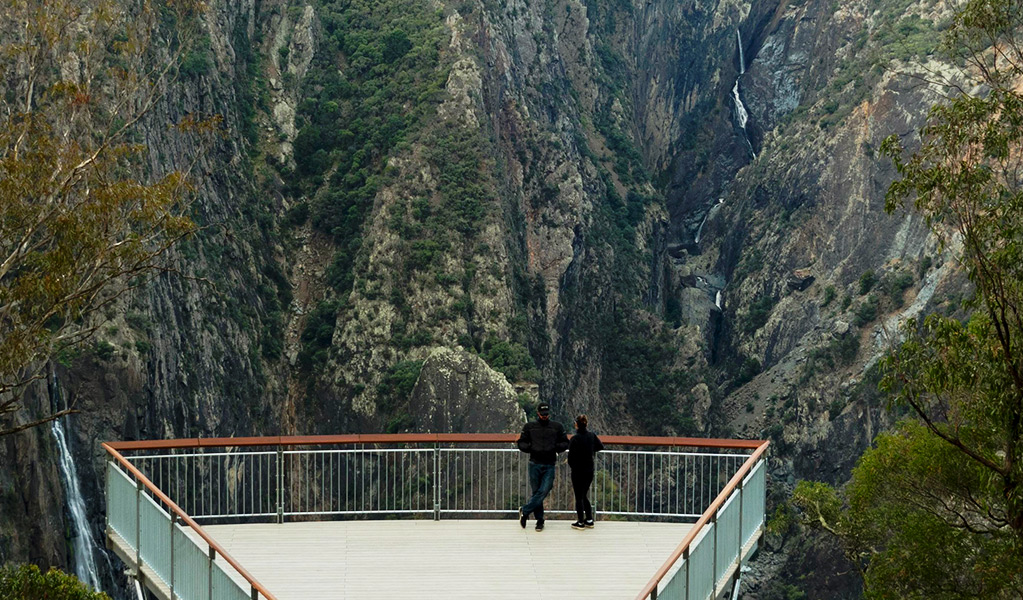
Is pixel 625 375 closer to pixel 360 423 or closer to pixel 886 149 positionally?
pixel 360 423

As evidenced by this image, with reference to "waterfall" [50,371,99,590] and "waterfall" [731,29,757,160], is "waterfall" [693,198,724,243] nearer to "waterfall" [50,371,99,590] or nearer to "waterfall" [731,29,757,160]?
"waterfall" [731,29,757,160]

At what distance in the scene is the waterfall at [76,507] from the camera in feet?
163

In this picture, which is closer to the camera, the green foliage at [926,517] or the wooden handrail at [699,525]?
the wooden handrail at [699,525]

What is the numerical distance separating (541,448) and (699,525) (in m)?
4.12

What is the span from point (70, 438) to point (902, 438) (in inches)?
1453

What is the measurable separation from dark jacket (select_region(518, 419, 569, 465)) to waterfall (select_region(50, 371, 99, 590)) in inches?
1291

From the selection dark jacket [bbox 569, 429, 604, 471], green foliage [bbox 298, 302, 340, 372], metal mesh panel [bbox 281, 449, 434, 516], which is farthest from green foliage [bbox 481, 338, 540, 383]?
dark jacket [bbox 569, 429, 604, 471]

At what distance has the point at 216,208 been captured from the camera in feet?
249

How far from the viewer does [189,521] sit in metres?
16.1

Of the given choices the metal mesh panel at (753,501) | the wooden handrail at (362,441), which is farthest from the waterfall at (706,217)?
the metal mesh panel at (753,501)

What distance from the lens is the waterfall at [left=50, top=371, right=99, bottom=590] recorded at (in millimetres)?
49688

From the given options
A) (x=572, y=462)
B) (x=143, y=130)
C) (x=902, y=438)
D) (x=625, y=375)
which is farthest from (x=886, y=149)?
(x=625, y=375)

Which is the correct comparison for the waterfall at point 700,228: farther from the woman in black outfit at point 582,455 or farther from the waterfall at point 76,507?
the woman in black outfit at point 582,455

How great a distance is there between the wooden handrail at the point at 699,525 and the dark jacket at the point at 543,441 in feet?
8.61
